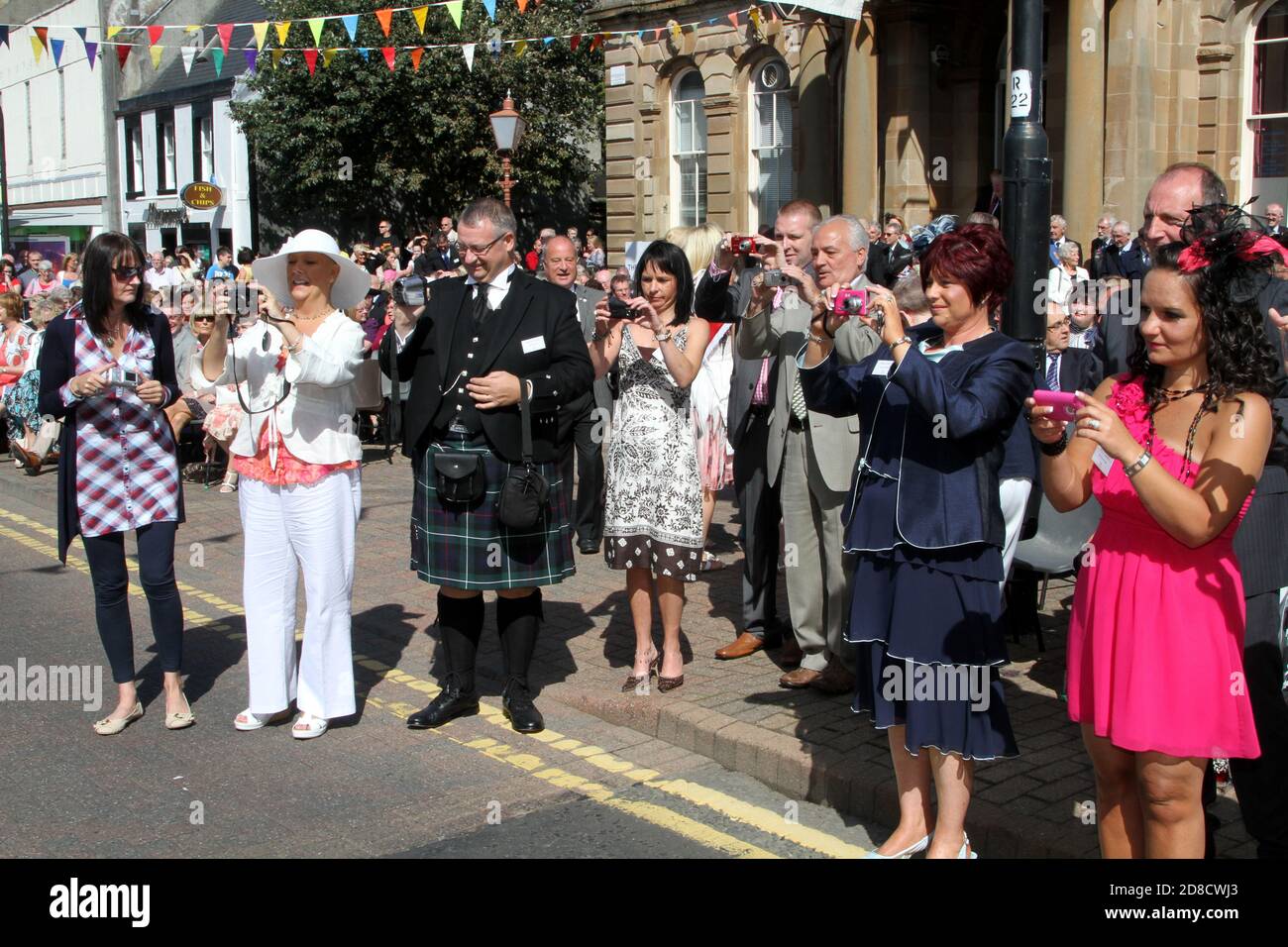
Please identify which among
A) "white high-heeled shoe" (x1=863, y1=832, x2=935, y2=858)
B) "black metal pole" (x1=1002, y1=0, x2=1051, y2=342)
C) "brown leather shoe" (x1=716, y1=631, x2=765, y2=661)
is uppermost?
"black metal pole" (x1=1002, y1=0, x2=1051, y2=342)

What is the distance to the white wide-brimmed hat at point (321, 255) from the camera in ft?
18.1

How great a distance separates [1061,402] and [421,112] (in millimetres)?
29895

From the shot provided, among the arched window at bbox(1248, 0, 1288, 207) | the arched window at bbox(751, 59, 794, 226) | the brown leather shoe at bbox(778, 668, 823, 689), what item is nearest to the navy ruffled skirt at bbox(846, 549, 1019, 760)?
the brown leather shoe at bbox(778, 668, 823, 689)

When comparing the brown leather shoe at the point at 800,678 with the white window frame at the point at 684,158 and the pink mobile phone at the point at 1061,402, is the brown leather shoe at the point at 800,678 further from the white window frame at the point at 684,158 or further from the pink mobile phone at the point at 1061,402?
the white window frame at the point at 684,158

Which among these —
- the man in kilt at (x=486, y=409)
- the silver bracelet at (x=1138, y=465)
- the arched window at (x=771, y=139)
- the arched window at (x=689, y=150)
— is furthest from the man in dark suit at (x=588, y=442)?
the arched window at (x=689, y=150)

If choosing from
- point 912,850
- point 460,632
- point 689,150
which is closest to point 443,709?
point 460,632

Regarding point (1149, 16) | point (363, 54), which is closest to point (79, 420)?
point (1149, 16)

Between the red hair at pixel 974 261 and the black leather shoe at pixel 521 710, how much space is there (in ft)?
9.15

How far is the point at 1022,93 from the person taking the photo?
590cm

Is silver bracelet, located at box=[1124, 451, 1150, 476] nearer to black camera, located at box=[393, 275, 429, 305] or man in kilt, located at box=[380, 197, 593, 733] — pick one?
man in kilt, located at box=[380, 197, 593, 733]

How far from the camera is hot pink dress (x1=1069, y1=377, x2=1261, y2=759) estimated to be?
338 centimetres

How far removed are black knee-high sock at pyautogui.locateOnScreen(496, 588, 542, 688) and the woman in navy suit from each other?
2.03m

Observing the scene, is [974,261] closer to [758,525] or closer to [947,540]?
[947,540]

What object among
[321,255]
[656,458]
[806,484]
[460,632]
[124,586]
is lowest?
[460,632]
